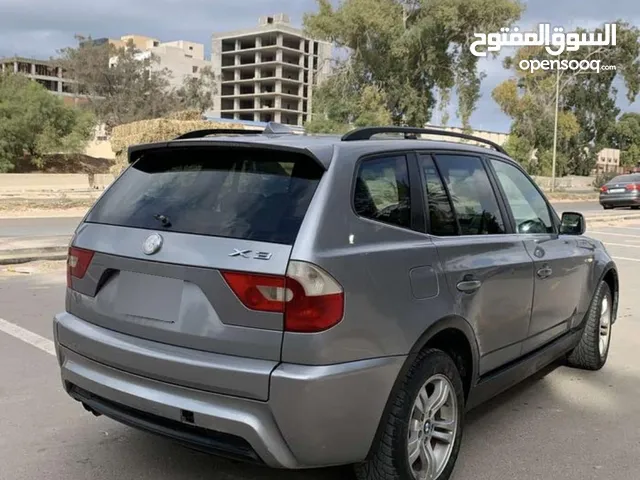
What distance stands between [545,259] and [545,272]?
0.28 ft

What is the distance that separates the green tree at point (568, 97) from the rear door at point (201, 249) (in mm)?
54843

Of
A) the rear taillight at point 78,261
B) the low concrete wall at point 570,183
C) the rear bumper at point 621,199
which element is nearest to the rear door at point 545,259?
the rear taillight at point 78,261

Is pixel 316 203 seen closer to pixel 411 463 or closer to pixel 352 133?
pixel 352 133

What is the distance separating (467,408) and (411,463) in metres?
0.65

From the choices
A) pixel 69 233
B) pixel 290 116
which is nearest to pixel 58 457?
pixel 69 233

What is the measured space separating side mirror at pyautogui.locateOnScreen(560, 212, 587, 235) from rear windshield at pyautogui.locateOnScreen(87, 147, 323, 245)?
270 centimetres

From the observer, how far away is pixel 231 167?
326 centimetres

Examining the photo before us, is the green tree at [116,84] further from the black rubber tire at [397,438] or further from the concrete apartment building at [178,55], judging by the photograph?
the black rubber tire at [397,438]

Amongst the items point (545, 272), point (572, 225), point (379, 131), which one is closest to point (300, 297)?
point (379, 131)

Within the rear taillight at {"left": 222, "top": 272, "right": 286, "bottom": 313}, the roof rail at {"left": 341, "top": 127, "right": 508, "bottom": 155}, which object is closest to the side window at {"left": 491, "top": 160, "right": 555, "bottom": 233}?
the roof rail at {"left": 341, "top": 127, "right": 508, "bottom": 155}

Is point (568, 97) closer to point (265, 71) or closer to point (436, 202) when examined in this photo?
point (436, 202)

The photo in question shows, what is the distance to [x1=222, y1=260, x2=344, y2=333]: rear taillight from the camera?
2744mm

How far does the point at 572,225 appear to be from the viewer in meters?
5.07

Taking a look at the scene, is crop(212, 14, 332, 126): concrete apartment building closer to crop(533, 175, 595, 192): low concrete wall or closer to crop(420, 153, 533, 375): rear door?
crop(533, 175, 595, 192): low concrete wall
